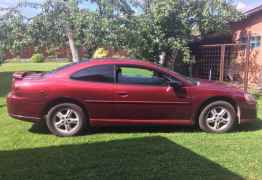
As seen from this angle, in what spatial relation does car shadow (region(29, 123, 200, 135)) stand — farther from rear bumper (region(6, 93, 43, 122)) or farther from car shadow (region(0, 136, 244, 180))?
car shadow (region(0, 136, 244, 180))

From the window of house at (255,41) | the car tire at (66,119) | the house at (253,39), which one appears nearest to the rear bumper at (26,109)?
the car tire at (66,119)

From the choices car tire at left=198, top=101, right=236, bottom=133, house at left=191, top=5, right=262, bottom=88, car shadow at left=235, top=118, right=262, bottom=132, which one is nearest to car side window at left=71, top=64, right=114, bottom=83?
car tire at left=198, top=101, right=236, bottom=133

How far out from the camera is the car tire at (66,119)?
605 cm

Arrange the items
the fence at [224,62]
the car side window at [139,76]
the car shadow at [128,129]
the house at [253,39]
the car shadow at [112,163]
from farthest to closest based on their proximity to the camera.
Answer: the fence at [224,62], the house at [253,39], the car shadow at [128,129], the car side window at [139,76], the car shadow at [112,163]

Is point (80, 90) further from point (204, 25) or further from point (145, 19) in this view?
point (204, 25)

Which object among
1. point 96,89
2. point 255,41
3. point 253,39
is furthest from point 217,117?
point 253,39

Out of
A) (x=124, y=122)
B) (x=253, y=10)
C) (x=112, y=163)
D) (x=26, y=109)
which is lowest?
(x=112, y=163)

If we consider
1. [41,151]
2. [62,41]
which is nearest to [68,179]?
[41,151]

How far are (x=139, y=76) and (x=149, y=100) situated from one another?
1.94 feet

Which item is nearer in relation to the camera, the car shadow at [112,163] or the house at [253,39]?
the car shadow at [112,163]

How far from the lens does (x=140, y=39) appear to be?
475 inches

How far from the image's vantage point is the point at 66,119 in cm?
609

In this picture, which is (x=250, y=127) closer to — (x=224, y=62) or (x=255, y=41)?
(x=255, y=41)

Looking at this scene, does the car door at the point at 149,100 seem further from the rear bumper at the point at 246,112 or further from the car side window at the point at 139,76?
the rear bumper at the point at 246,112
